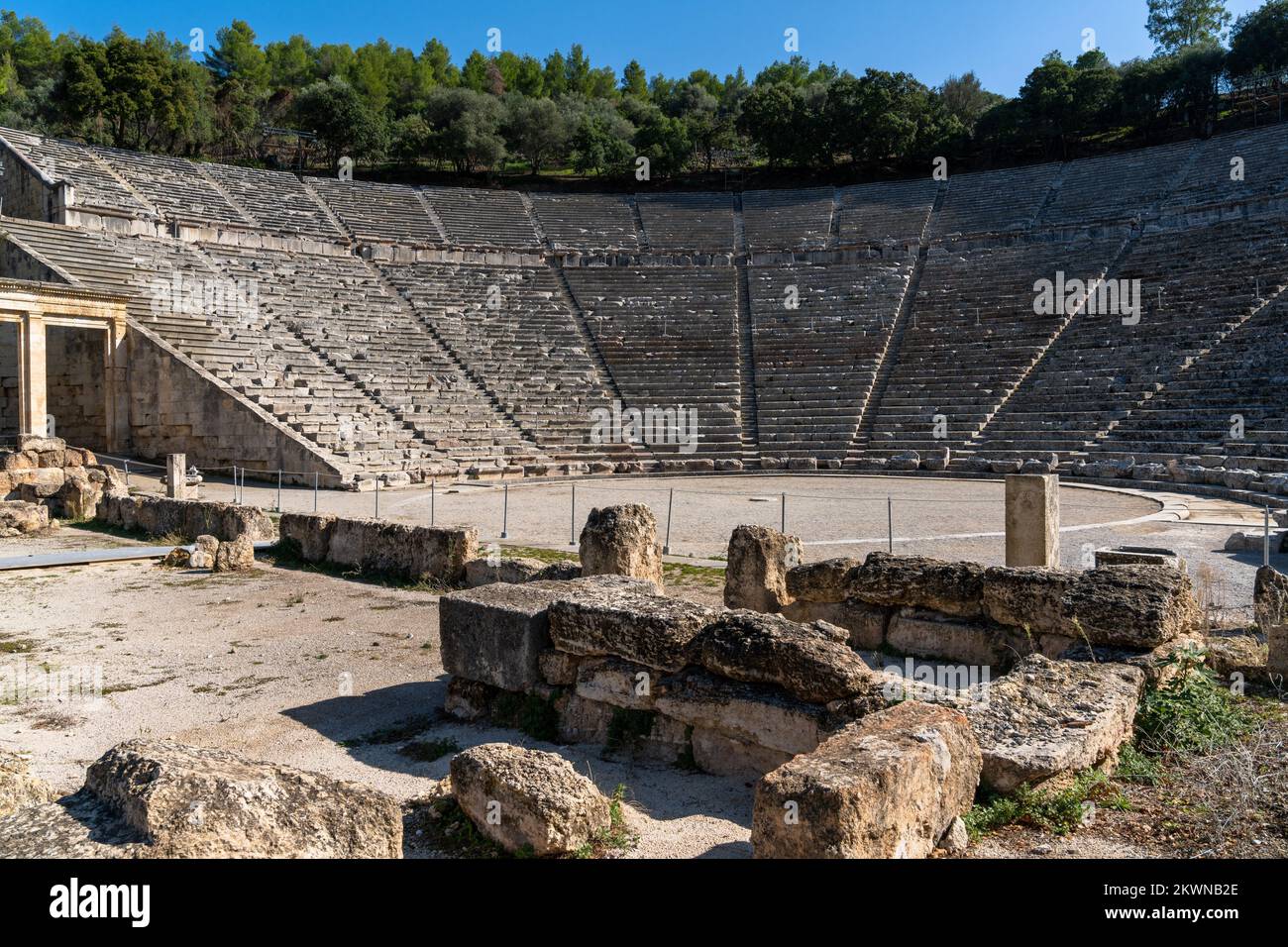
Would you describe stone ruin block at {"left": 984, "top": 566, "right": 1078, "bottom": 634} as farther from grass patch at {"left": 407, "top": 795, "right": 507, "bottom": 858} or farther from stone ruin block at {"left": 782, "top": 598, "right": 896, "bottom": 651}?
grass patch at {"left": 407, "top": 795, "right": 507, "bottom": 858}

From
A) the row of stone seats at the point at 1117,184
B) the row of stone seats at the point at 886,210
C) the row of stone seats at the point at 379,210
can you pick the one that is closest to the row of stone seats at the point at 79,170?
the row of stone seats at the point at 379,210

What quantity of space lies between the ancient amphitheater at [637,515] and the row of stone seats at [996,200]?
0.32 meters

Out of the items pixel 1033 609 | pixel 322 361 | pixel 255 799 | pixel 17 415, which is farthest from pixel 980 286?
pixel 255 799

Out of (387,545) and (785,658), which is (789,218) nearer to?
(387,545)

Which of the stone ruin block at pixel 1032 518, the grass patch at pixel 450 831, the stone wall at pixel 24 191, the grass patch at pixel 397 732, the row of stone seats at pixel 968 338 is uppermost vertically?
the stone wall at pixel 24 191

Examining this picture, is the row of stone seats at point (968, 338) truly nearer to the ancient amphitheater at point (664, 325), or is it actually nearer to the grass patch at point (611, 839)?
the ancient amphitheater at point (664, 325)

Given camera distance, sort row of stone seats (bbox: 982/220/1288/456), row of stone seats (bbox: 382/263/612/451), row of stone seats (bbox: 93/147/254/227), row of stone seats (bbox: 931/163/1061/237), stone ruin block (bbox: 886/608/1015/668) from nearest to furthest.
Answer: stone ruin block (bbox: 886/608/1015/668) → row of stone seats (bbox: 982/220/1288/456) → row of stone seats (bbox: 382/263/612/451) → row of stone seats (bbox: 93/147/254/227) → row of stone seats (bbox: 931/163/1061/237)

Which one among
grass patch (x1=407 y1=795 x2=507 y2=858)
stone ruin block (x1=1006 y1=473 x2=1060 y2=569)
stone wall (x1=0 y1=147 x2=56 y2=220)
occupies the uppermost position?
stone wall (x1=0 y1=147 x2=56 y2=220)

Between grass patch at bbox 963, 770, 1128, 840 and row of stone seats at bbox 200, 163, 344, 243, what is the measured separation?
3177 cm

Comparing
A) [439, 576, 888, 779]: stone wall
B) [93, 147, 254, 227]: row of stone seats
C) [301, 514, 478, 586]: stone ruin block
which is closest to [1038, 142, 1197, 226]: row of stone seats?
[301, 514, 478, 586]: stone ruin block

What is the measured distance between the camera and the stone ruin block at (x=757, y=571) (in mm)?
7781

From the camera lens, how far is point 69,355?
24203 millimetres

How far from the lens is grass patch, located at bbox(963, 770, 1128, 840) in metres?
3.81
